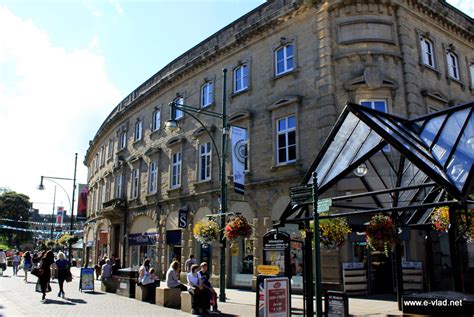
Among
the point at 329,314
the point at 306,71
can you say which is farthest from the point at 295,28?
the point at 329,314

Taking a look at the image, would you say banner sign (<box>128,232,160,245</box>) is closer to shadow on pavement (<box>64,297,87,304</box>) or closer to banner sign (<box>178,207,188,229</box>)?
banner sign (<box>178,207,188,229</box>)

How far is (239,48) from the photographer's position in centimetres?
2256

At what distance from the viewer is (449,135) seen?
8.52m

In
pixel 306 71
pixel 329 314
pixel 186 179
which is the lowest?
pixel 329 314

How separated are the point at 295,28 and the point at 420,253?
426 inches

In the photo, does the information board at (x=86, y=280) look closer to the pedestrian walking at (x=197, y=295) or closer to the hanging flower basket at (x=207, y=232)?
the hanging flower basket at (x=207, y=232)

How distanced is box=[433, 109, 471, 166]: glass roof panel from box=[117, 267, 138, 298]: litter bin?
12.5m

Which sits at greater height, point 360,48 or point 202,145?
point 360,48

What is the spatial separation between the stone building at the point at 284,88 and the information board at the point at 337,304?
25.1 ft

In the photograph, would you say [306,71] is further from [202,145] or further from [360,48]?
[202,145]

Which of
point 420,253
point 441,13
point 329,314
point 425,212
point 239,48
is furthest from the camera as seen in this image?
point 239,48

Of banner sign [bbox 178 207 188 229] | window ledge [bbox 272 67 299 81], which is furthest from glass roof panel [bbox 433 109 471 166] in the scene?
banner sign [bbox 178 207 188 229]

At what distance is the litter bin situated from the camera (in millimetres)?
16875

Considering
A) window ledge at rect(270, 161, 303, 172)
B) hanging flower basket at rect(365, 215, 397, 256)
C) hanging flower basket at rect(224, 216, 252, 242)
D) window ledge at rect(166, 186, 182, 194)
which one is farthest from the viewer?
window ledge at rect(166, 186, 182, 194)
